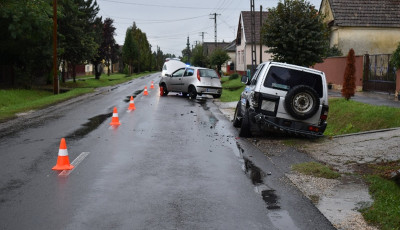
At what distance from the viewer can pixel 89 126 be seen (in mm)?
13820

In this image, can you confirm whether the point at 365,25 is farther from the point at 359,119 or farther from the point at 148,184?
the point at 148,184

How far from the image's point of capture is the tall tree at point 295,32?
68.6ft

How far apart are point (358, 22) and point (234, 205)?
3262 cm

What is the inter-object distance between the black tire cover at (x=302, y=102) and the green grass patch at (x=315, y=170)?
238 centimetres

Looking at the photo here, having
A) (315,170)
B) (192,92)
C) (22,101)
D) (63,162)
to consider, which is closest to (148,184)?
(63,162)

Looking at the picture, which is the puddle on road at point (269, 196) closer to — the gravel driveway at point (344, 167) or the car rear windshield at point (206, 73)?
the gravel driveway at point (344, 167)

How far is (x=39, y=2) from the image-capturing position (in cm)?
2620

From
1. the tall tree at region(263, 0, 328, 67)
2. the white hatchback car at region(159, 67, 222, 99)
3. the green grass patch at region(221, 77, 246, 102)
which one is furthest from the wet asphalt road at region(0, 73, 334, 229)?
the green grass patch at region(221, 77, 246, 102)

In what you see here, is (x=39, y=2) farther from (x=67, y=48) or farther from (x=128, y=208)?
(x=128, y=208)

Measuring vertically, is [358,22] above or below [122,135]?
above

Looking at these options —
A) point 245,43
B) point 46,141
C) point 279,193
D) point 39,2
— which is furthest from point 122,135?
point 245,43

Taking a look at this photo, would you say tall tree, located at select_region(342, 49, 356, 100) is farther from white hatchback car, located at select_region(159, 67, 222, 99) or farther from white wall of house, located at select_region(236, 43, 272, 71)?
A: white wall of house, located at select_region(236, 43, 272, 71)

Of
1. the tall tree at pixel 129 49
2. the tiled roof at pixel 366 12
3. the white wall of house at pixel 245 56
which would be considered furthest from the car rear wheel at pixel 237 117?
the tall tree at pixel 129 49

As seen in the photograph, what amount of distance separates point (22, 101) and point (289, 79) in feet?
62.5
